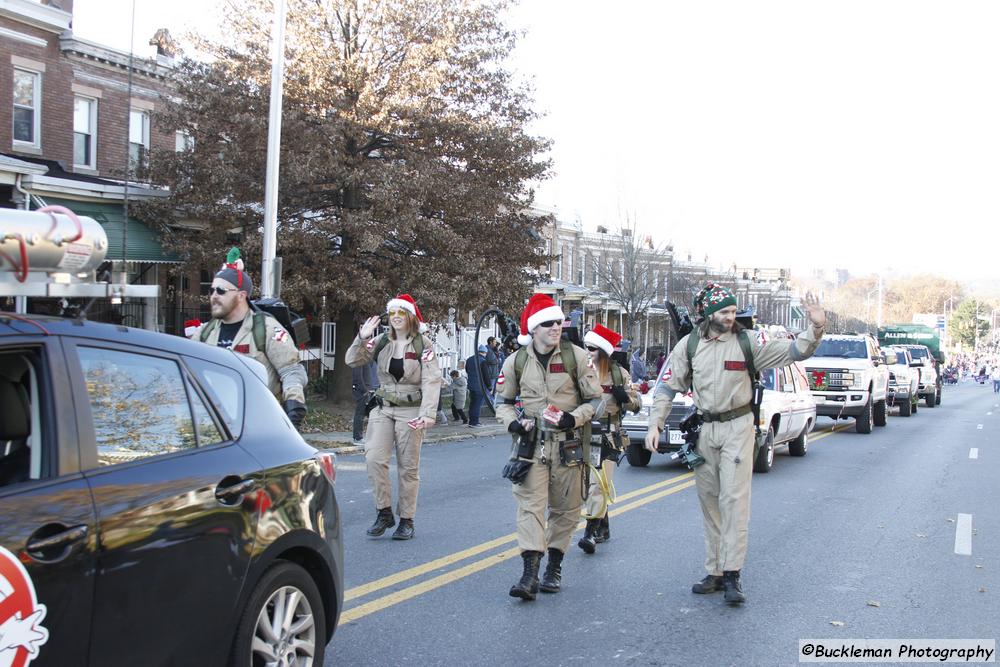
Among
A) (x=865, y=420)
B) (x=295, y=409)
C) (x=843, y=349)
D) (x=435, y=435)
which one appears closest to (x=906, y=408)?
(x=843, y=349)

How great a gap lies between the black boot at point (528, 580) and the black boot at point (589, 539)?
5.17 feet

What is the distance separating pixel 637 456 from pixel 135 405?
10381 millimetres

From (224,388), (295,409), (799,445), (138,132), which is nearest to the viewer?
(224,388)

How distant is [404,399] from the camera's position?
7988 millimetres

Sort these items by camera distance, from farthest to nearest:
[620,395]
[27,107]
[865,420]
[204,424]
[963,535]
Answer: [27,107] → [865,420] → [963,535] → [620,395] → [204,424]

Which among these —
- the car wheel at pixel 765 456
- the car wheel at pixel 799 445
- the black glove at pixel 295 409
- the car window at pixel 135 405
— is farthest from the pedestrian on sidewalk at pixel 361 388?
the car window at pixel 135 405

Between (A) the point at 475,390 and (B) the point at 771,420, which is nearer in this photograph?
(B) the point at 771,420

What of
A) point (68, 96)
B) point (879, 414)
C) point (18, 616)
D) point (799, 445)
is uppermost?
point (68, 96)

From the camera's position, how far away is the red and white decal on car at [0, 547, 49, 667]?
278 cm

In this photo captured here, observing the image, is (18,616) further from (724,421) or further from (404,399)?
(404,399)

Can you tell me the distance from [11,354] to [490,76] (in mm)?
18709

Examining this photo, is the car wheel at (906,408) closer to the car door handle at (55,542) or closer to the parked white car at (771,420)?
the parked white car at (771,420)

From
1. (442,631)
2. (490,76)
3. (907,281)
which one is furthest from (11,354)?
(907,281)

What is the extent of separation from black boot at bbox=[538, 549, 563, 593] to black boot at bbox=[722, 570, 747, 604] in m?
1.09
